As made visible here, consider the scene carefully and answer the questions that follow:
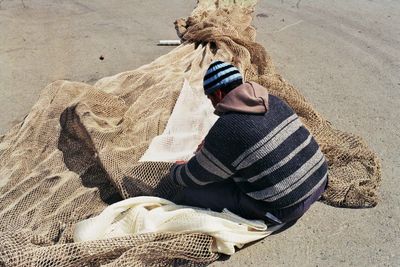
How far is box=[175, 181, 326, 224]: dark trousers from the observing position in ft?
9.26

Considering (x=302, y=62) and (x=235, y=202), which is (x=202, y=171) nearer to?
(x=235, y=202)

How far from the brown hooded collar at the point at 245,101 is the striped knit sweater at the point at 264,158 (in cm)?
4

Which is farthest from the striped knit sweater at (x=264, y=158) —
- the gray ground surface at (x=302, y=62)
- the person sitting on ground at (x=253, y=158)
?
the gray ground surface at (x=302, y=62)

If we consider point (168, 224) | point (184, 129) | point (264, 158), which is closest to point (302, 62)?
point (184, 129)

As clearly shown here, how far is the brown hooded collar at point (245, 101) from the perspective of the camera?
8.57 ft

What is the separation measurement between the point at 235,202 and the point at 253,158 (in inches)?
16.2

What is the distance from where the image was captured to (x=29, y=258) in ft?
8.09

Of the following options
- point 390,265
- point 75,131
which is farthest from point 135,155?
point 390,265

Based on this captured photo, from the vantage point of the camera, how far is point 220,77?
8.87ft

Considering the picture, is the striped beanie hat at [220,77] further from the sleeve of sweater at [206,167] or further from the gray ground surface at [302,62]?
the gray ground surface at [302,62]

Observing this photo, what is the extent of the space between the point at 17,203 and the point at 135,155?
890mm

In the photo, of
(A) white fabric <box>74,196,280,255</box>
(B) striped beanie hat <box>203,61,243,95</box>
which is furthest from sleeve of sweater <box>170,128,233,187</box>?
(B) striped beanie hat <box>203,61,243,95</box>

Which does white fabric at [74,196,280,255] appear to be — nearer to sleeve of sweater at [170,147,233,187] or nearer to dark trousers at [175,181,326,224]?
dark trousers at [175,181,326,224]

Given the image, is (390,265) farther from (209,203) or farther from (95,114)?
(95,114)
